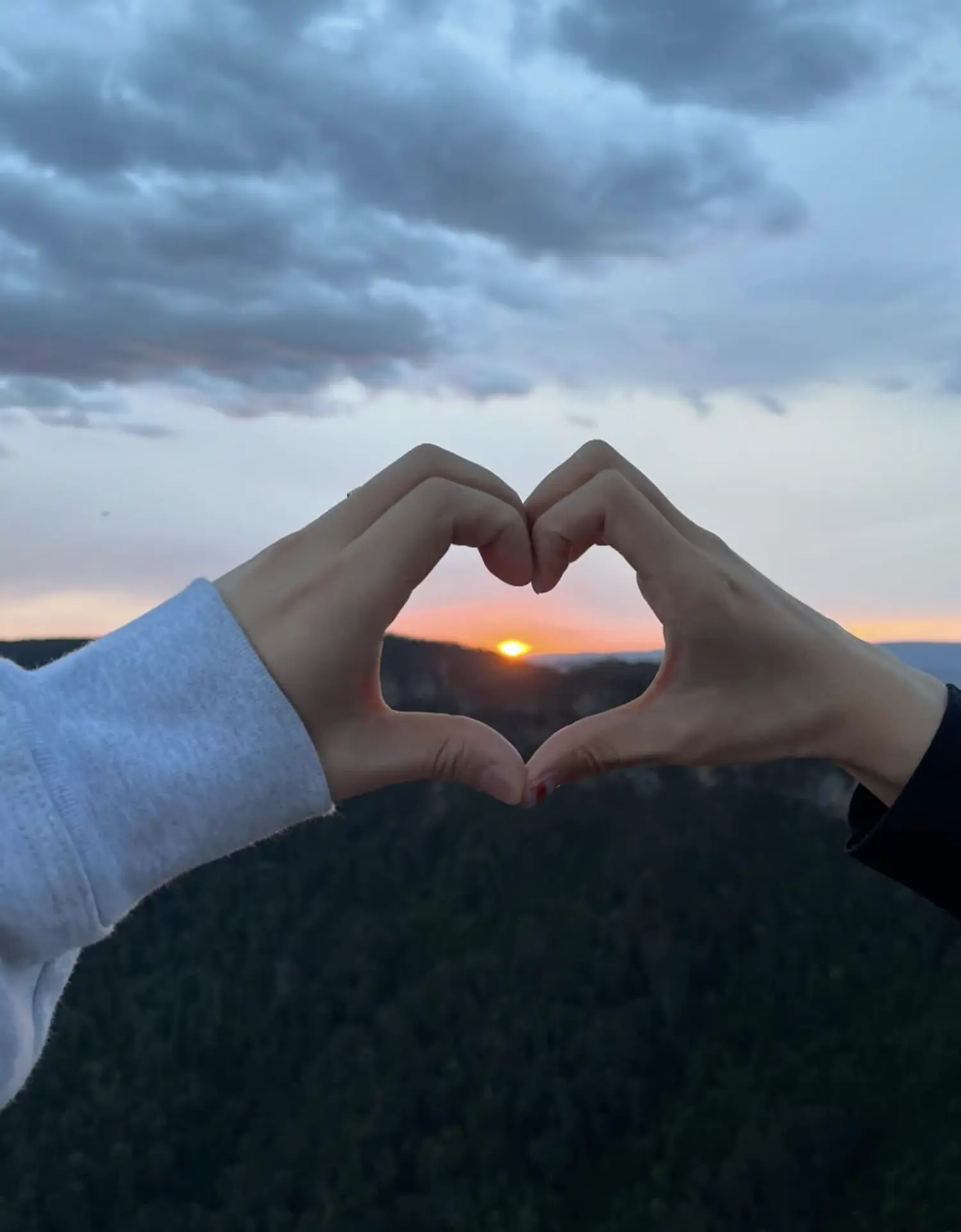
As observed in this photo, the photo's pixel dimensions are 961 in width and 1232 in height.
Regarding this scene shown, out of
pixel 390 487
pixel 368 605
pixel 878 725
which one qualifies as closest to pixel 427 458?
pixel 390 487

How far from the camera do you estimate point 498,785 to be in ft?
5.59

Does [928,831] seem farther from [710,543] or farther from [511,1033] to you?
[511,1033]

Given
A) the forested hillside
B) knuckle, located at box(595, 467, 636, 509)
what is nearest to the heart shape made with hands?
knuckle, located at box(595, 467, 636, 509)

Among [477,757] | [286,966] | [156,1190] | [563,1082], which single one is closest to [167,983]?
[286,966]

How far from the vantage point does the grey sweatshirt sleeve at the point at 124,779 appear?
1.26 meters

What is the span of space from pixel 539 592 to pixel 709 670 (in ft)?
0.95

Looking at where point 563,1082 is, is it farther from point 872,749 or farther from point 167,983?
point 872,749

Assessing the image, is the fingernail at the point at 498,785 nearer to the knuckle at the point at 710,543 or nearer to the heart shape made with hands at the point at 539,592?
the heart shape made with hands at the point at 539,592

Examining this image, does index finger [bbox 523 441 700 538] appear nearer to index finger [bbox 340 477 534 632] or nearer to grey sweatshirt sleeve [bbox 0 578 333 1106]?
index finger [bbox 340 477 534 632]

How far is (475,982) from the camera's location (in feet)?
117

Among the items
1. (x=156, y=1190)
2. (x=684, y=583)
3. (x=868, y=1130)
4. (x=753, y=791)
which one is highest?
(x=684, y=583)

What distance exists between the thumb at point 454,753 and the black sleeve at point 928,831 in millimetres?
548

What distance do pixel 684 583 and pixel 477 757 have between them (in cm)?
40

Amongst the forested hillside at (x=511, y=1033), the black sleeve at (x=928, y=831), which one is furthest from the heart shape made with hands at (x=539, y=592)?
the forested hillside at (x=511, y=1033)
